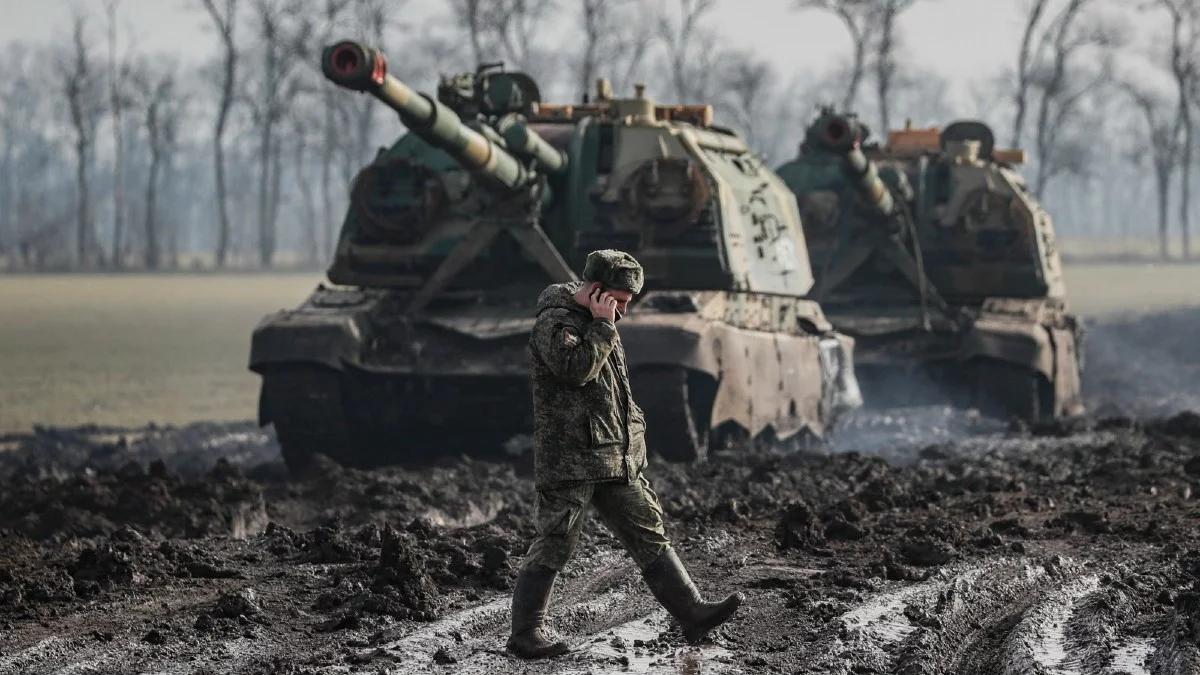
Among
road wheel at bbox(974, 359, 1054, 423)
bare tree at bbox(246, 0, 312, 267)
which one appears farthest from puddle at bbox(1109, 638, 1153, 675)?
bare tree at bbox(246, 0, 312, 267)

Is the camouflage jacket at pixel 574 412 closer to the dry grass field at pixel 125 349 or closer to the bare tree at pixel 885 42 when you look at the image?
the dry grass field at pixel 125 349

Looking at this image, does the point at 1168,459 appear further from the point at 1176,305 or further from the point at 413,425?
the point at 1176,305

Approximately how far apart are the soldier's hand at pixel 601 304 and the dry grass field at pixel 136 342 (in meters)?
14.3

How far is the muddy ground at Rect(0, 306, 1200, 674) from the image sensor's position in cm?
770

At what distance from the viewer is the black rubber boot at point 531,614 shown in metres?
7.58

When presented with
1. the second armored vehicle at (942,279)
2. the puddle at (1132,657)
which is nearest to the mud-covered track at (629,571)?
the puddle at (1132,657)

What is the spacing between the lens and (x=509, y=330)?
14.9m

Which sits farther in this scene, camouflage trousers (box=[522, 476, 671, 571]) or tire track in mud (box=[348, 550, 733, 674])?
camouflage trousers (box=[522, 476, 671, 571])

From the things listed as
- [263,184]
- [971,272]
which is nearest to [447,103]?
[971,272]

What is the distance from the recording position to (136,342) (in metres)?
29.6

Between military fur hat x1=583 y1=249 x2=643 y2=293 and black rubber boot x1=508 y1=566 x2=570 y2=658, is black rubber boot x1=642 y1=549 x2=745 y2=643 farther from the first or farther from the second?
military fur hat x1=583 y1=249 x2=643 y2=293

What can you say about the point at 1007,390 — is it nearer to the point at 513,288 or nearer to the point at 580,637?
the point at 513,288

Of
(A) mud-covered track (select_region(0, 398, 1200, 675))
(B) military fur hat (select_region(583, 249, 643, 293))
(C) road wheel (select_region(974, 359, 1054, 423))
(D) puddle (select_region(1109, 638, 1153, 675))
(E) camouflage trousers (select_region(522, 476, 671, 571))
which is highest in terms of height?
(B) military fur hat (select_region(583, 249, 643, 293))

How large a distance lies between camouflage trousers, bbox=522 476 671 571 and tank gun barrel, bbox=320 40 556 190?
434cm
